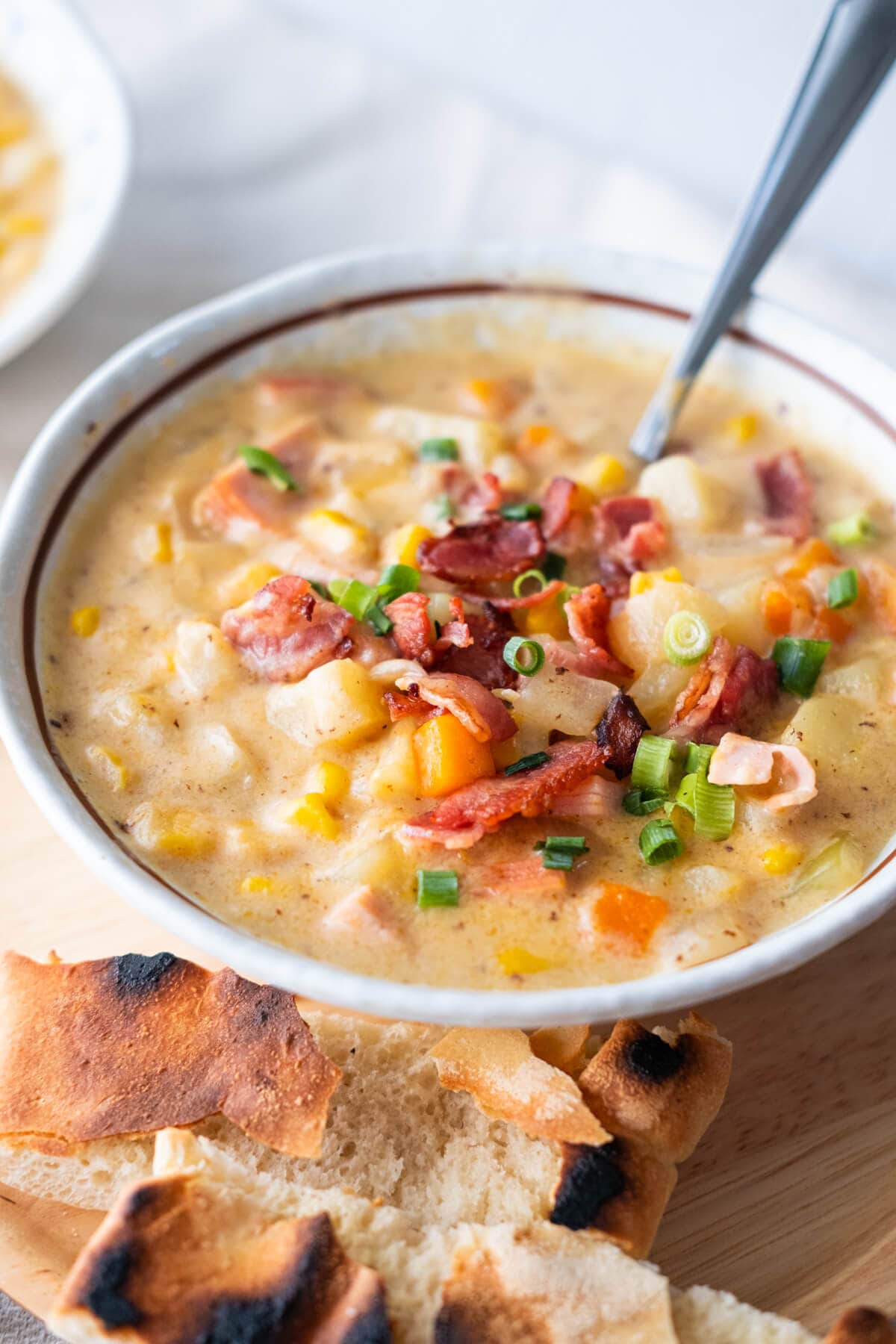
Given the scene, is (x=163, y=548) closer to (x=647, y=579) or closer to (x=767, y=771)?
(x=647, y=579)

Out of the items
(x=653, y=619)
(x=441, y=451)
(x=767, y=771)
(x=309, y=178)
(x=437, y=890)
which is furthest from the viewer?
(x=309, y=178)

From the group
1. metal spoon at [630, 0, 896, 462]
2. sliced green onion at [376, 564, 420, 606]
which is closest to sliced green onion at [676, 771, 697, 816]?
sliced green onion at [376, 564, 420, 606]

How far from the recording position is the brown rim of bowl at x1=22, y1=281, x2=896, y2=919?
3.01 meters

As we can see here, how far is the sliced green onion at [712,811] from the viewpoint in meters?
2.90

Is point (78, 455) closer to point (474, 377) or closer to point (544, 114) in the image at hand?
point (474, 377)

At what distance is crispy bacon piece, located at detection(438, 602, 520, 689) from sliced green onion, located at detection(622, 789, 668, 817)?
14.9 inches

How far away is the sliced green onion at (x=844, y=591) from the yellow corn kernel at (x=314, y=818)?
139 cm

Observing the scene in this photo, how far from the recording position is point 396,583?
10.8 feet

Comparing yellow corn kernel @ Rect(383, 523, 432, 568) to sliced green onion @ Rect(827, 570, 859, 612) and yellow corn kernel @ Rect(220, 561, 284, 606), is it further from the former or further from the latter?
sliced green onion @ Rect(827, 570, 859, 612)

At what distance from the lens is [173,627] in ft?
11.0

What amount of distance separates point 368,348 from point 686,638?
1645 mm

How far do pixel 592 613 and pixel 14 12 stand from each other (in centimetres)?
372

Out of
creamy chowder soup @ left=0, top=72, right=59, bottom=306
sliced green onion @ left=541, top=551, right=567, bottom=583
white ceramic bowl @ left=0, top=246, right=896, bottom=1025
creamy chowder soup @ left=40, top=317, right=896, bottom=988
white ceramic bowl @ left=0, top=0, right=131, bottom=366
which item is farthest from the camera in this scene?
creamy chowder soup @ left=0, top=72, right=59, bottom=306

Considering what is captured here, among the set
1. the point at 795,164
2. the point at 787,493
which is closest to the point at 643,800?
the point at 787,493
